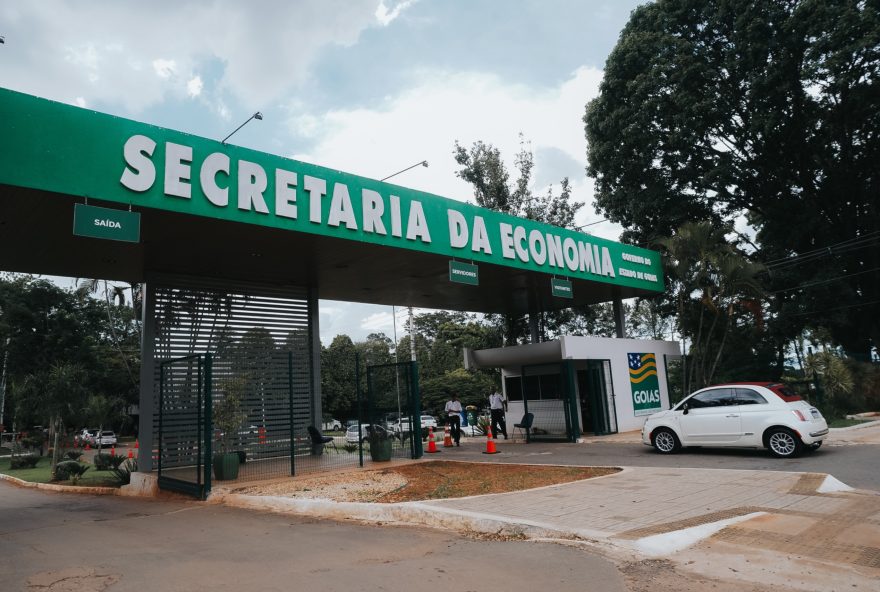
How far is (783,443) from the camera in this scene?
11.8 meters

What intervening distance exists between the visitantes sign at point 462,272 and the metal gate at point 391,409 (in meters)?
2.19

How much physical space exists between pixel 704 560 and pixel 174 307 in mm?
12268

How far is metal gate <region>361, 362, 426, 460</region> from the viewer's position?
13.7m

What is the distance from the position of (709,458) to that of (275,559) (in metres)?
9.68

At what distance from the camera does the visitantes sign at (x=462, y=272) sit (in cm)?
1377

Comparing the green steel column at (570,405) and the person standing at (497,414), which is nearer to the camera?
the green steel column at (570,405)

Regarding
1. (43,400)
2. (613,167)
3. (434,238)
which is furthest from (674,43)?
(43,400)

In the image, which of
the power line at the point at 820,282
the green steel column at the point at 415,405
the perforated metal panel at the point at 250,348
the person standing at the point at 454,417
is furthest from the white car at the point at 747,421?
the power line at the point at 820,282

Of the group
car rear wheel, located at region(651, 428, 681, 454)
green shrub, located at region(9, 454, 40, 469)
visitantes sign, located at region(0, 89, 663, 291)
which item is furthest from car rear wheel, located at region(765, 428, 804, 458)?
green shrub, located at region(9, 454, 40, 469)

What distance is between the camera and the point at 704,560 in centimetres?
523

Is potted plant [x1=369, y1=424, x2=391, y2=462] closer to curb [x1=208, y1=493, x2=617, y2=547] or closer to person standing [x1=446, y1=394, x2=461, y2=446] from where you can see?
curb [x1=208, y1=493, x2=617, y2=547]

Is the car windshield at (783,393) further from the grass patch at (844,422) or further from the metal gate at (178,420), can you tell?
the metal gate at (178,420)

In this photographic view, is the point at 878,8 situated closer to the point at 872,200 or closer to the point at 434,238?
the point at 872,200

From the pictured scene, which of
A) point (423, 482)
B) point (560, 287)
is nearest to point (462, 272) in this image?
point (560, 287)
